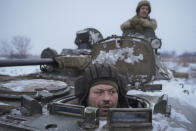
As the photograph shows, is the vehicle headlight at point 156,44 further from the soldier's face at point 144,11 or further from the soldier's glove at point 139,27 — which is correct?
the soldier's face at point 144,11

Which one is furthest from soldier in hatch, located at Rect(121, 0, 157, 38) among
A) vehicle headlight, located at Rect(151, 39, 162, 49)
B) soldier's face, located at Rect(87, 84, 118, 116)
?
soldier's face, located at Rect(87, 84, 118, 116)

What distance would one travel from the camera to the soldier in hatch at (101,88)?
214cm

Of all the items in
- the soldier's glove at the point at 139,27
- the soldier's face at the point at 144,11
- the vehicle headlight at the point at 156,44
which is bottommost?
the vehicle headlight at the point at 156,44

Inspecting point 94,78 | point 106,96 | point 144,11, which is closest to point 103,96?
point 106,96

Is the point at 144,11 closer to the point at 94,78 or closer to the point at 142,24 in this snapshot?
the point at 142,24

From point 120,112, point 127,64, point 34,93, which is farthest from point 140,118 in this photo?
point 127,64

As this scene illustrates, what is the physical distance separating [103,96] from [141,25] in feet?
10.8

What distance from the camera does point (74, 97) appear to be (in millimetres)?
2586

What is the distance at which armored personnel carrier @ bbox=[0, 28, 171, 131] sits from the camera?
164 cm

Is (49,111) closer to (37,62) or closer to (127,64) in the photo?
(37,62)

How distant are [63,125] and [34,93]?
0.96 meters

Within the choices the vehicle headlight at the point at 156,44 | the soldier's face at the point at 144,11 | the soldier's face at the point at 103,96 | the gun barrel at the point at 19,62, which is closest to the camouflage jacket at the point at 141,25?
the soldier's face at the point at 144,11

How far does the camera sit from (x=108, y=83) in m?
2.22

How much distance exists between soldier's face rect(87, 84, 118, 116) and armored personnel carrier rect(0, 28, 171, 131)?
0.98 ft
